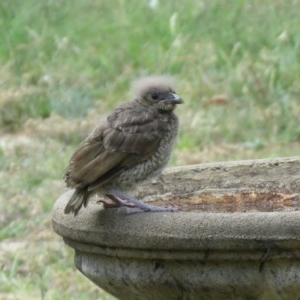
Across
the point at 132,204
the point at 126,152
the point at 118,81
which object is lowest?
the point at 118,81

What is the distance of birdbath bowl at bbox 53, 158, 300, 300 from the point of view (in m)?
3.82

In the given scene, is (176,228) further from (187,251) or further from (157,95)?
(157,95)

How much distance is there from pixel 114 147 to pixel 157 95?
408 millimetres

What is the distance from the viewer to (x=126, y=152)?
4355 millimetres

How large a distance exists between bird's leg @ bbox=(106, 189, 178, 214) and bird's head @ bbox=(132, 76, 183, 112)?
16.0 inches

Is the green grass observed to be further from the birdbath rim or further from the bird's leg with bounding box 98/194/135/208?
the birdbath rim

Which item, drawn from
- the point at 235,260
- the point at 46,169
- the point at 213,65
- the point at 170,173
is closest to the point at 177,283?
the point at 235,260

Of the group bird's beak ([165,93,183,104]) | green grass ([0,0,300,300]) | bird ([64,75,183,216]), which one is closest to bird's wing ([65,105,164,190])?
bird ([64,75,183,216])

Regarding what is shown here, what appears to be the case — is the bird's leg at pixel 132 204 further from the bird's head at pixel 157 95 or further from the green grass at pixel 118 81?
the green grass at pixel 118 81

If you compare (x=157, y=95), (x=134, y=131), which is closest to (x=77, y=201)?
(x=134, y=131)

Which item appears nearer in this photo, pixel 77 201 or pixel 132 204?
pixel 77 201

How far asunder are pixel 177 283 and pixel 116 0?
8.15 metres

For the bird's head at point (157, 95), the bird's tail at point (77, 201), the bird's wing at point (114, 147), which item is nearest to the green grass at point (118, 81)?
the bird's head at point (157, 95)

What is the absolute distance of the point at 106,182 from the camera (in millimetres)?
4312
